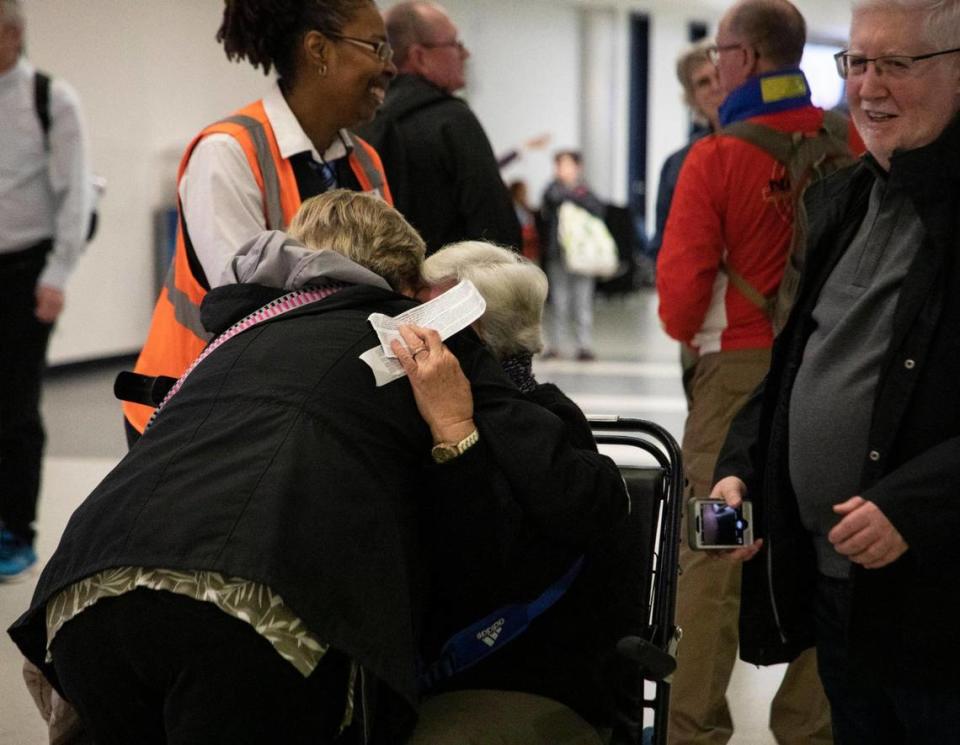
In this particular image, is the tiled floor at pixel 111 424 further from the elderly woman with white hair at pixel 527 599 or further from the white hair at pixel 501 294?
the white hair at pixel 501 294

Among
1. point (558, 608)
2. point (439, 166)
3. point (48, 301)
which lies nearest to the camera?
point (558, 608)

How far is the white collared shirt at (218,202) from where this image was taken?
2602 millimetres

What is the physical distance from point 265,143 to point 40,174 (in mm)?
2405

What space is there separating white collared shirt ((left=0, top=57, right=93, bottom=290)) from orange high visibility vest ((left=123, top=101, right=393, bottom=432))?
2.13 metres

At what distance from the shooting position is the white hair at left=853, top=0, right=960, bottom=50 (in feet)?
6.26

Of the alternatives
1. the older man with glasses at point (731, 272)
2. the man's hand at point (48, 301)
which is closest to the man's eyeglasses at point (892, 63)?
the older man with glasses at point (731, 272)

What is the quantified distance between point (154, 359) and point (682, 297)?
130cm

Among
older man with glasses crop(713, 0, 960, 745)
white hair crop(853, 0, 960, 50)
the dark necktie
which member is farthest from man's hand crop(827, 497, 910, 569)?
the dark necktie

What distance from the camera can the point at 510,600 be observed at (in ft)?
7.21

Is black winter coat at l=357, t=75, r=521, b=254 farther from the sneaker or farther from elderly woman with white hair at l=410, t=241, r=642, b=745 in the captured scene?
the sneaker

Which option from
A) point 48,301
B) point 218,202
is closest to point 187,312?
point 218,202

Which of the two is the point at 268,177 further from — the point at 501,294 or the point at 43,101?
the point at 43,101

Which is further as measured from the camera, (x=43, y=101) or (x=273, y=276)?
(x=43, y=101)

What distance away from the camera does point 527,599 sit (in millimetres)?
2205
